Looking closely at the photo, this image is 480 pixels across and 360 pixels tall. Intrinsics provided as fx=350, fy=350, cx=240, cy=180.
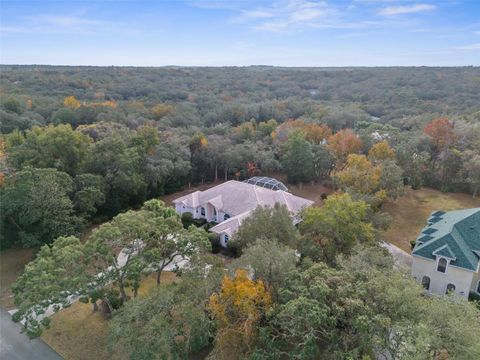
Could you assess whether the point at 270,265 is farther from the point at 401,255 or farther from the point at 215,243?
the point at 401,255

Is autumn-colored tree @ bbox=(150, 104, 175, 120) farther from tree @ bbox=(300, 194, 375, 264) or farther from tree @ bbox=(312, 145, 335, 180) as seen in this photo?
tree @ bbox=(300, 194, 375, 264)

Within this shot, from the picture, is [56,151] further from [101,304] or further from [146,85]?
[146,85]

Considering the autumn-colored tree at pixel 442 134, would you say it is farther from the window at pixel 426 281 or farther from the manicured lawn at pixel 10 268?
the manicured lawn at pixel 10 268

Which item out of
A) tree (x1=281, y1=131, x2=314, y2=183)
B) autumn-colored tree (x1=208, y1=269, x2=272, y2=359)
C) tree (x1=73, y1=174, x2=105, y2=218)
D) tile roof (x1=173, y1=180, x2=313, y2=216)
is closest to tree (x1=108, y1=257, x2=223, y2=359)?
autumn-colored tree (x1=208, y1=269, x2=272, y2=359)

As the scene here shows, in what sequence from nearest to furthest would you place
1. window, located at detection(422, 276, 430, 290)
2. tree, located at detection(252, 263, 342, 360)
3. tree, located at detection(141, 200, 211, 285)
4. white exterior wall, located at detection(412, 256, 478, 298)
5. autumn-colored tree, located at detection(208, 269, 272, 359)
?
tree, located at detection(252, 263, 342, 360)
autumn-colored tree, located at detection(208, 269, 272, 359)
tree, located at detection(141, 200, 211, 285)
white exterior wall, located at detection(412, 256, 478, 298)
window, located at detection(422, 276, 430, 290)

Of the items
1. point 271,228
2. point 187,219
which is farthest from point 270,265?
point 187,219

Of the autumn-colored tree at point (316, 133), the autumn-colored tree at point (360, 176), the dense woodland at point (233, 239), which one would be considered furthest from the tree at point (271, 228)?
the autumn-colored tree at point (316, 133)

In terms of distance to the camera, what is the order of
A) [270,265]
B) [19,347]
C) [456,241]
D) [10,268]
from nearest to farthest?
[270,265]
[19,347]
[456,241]
[10,268]
